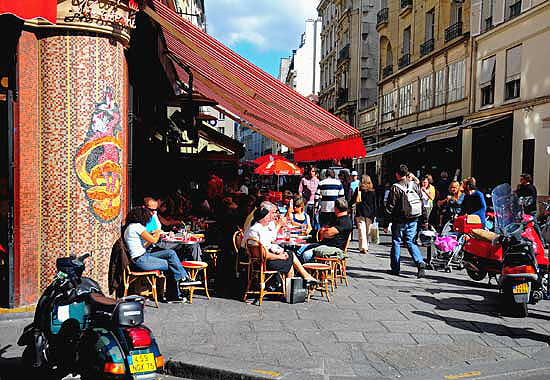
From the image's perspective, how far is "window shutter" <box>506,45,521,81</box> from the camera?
64.8 feet

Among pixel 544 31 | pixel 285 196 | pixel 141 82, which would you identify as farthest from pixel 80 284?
pixel 544 31

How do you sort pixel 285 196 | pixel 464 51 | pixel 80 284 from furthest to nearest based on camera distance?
1. pixel 464 51
2. pixel 285 196
3. pixel 80 284

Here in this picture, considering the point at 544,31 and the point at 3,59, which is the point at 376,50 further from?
the point at 3,59

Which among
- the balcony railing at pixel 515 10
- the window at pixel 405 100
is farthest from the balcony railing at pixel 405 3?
the balcony railing at pixel 515 10

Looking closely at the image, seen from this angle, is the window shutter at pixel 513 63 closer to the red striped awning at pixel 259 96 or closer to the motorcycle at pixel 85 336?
the red striped awning at pixel 259 96

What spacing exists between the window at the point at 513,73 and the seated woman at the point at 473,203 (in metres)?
10.9

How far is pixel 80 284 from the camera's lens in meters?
4.76

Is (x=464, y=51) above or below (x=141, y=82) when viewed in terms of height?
above

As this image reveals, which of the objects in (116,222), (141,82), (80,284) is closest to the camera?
(80,284)

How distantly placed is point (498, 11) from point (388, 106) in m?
13.6

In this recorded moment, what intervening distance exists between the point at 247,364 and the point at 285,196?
8.44 m

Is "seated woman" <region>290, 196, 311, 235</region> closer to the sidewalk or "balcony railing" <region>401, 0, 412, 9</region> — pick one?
the sidewalk

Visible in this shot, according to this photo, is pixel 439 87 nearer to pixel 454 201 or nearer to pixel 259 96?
pixel 454 201

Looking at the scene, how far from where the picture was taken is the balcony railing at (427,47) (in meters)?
27.4
